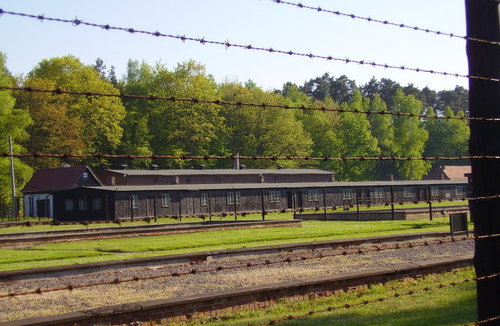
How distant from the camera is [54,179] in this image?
202 ft

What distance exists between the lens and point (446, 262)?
47.6 feet

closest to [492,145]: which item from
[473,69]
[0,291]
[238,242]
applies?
[473,69]

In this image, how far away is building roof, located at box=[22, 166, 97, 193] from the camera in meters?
60.4

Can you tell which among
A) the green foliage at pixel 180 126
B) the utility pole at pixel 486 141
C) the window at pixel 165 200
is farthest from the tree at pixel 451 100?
the utility pole at pixel 486 141

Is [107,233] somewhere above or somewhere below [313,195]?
below

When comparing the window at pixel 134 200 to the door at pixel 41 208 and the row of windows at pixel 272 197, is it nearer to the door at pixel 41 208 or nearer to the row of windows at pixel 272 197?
the row of windows at pixel 272 197

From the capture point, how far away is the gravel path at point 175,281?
12555 millimetres

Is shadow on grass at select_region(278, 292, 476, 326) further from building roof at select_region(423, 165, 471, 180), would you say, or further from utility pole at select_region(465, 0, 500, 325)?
building roof at select_region(423, 165, 471, 180)

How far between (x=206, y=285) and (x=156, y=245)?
1005cm

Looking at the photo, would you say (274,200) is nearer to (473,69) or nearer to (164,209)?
(164,209)

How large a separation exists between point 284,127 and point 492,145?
71567mm

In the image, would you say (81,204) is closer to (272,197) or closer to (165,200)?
(165,200)

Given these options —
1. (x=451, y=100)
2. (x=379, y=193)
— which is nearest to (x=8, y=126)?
(x=379, y=193)

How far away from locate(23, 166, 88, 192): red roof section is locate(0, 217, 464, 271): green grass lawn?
3268cm
